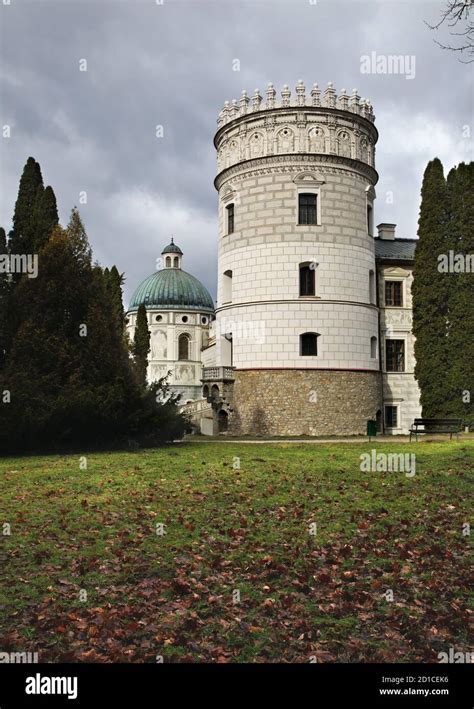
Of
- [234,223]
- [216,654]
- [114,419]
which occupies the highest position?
[234,223]

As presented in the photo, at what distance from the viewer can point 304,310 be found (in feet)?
104

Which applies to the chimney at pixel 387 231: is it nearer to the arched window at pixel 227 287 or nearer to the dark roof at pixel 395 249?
the dark roof at pixel 395 249

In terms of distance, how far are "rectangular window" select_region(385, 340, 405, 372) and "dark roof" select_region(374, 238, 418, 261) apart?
15.3 feet

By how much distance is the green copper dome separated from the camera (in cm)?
7494

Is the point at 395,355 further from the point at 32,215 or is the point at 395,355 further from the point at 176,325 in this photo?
the point at 176,325

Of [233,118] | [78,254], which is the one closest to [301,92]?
A: [233,118]

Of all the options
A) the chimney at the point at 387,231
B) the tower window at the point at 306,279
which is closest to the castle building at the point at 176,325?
the chimney at the point at 387,231

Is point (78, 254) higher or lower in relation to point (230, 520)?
higher

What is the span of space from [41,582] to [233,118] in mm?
29917

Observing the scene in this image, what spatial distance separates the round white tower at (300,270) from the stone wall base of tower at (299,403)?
1.9 inches

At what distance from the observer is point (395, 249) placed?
3884cm

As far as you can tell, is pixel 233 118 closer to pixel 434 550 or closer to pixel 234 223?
pixel 234 223
